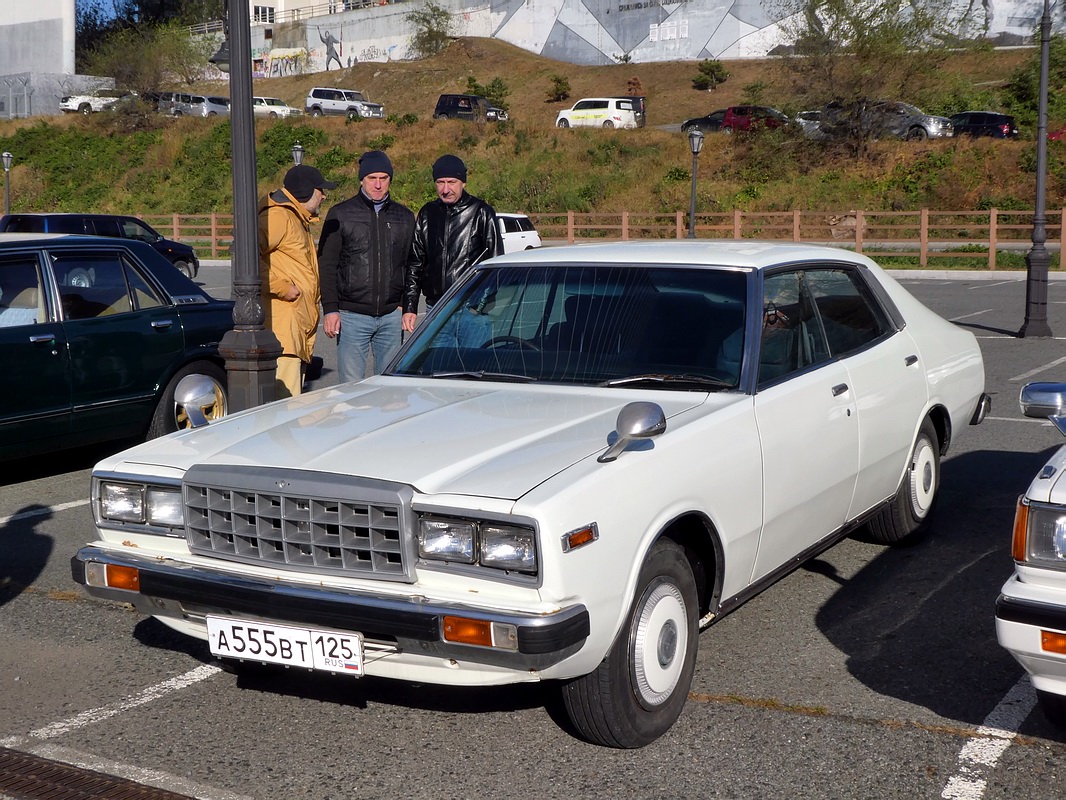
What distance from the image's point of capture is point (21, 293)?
752cm

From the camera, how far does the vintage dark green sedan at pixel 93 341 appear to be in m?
7.31

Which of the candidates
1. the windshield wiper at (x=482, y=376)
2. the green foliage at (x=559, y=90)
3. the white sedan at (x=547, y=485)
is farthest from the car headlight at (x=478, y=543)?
the green foliage at (x=559, y=90)

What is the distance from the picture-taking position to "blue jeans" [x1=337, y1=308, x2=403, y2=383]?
722cm

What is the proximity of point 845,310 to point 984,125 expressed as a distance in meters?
40.2

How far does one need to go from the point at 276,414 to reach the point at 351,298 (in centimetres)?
287

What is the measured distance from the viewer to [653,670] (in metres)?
3.71

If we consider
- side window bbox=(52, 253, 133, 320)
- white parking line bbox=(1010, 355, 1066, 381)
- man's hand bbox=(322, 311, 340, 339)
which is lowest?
white parking line bbox=(1010, 355, 1066, 381)

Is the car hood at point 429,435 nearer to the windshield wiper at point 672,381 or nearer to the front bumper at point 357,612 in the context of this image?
the windshield wiper at point 672,381

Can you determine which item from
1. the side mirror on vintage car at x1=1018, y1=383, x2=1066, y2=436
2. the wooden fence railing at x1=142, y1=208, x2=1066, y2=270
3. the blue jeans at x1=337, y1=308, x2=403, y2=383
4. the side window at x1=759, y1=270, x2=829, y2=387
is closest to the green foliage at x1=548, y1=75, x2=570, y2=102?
the wooden fence railing at x1=142, y1=208, x2=1066, y2=270

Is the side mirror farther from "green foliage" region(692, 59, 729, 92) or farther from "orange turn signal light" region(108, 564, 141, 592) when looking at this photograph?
"green foliage" region(692, 59, 729, 92)

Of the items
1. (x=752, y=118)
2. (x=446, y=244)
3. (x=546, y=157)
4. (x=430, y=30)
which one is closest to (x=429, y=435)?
(x=446, y=244)

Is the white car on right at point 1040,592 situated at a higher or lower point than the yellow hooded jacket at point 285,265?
lower

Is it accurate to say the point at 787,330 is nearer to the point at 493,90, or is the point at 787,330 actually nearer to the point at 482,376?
the point at 482,376

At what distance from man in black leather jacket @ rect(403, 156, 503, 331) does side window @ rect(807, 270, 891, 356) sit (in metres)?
2.41
